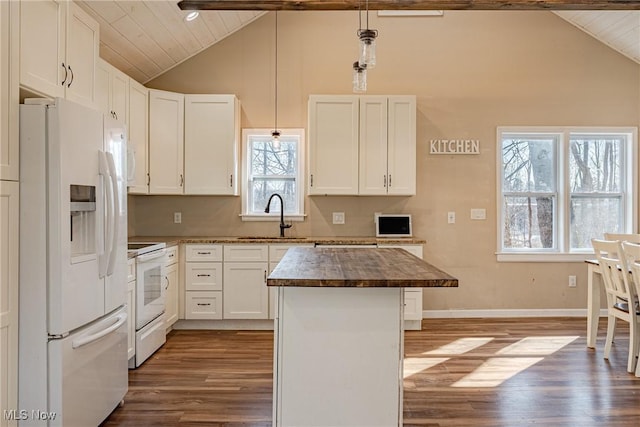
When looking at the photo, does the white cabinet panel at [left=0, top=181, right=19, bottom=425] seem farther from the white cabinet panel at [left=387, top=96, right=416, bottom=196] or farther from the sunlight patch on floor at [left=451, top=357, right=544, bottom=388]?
the white cabinet panel at [left=387, top=96, right=416, bottom=196]

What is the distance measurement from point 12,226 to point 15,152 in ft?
1.13

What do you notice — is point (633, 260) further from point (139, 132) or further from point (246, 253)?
point (139, 132)

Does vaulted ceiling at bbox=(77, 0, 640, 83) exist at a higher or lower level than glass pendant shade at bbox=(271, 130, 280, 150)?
higher

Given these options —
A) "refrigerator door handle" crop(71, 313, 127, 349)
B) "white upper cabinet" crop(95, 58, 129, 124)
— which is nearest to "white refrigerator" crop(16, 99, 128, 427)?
"refrigerator door handle" crop(71, 313, 127, 349)

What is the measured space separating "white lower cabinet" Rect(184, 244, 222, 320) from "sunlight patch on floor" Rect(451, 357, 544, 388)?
92.3 inches

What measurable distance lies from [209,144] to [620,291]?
3.83 metres

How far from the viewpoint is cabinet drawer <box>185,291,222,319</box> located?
4.08 m

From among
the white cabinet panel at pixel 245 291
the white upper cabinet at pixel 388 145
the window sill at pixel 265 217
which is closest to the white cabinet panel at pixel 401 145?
the white upper cabinet at pixel 388 145

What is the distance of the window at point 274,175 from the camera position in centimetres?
464

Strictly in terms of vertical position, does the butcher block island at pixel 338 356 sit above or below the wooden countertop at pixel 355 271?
below

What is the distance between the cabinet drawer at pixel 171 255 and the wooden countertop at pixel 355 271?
1.61 metres

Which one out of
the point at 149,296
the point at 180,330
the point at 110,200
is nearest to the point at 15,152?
the point at 110,200

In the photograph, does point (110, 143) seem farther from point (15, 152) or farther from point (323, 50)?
point (323, 50)

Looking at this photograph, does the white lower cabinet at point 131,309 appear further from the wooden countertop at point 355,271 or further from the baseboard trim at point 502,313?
the baseboard trim at point 502,313
